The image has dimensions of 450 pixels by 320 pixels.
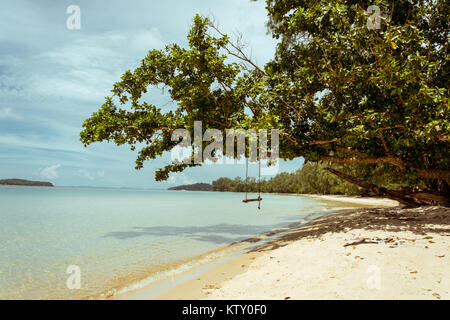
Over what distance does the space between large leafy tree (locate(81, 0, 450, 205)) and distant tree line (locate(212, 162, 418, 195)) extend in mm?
5583

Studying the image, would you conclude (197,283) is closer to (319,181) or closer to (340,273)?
(340,273)

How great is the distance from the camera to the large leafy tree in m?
7.36

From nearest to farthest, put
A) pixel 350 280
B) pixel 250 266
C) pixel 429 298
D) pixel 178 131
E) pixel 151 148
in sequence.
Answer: pixel 429 298 → pixel 350 280 → pixel 250 266 → pixel 178 131 → pixel 151 148

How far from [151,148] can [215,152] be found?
8.85ft

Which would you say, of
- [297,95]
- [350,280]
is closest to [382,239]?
[350,280]

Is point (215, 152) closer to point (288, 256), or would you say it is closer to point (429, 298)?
point (288, 256)

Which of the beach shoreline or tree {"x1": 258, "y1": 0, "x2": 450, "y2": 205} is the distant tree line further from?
the beach shoreline

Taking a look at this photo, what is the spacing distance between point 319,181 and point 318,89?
222 ft

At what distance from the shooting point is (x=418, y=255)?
4.74 m

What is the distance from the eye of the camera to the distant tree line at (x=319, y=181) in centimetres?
2182

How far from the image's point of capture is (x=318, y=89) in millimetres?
9180

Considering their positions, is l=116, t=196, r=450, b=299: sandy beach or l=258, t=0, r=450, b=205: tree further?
l=258, t=0, r=450, b=205: tree

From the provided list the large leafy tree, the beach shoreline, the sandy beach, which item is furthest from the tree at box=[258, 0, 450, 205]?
the beach shoreline

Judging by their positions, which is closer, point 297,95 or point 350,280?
point 350,280
